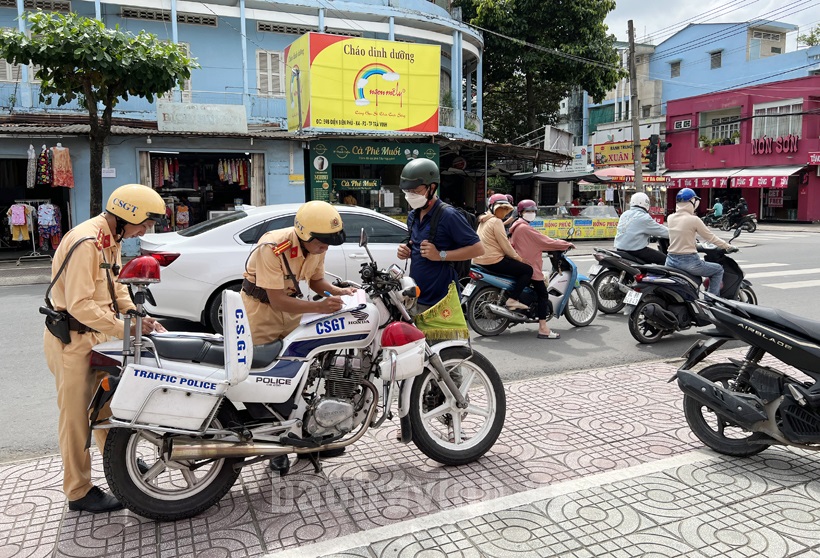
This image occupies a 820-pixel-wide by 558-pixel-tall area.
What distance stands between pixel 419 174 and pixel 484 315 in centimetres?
370

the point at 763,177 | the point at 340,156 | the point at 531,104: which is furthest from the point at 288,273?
the point at 763,177

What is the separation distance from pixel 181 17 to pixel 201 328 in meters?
14.6

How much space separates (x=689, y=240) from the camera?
6836mm

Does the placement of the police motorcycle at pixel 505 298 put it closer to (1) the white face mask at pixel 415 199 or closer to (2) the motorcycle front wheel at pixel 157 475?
(1) the white face mask at pixel 415 199

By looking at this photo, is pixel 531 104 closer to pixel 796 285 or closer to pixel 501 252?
pixel 796 285

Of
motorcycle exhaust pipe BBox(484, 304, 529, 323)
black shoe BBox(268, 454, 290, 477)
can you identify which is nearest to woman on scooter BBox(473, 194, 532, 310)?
motorcycle exhaust pipe BBox(484, 304, 529, 323)

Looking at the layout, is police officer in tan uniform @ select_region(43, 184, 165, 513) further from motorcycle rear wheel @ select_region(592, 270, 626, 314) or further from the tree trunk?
the tree trunk

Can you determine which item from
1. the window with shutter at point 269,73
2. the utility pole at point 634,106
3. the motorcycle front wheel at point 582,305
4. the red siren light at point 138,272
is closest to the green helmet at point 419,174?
the red siren light at point 138,272

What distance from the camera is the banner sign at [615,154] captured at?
34.4m

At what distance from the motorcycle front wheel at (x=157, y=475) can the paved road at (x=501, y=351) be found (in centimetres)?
150

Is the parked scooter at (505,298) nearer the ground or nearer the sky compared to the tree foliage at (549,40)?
nearer the ground

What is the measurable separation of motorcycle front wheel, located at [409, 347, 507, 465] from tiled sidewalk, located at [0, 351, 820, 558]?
115 mm

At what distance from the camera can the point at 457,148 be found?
19766mm

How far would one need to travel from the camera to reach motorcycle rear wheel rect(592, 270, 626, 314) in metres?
8.34
